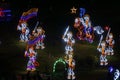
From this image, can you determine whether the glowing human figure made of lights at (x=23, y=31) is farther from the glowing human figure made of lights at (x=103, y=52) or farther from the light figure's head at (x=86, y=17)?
the glowing human figure made of lights at (x=103, y=52)

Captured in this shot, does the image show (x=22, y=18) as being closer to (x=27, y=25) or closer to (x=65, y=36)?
(x=27, y=25)

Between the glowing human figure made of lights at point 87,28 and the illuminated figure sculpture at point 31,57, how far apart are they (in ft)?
9.31

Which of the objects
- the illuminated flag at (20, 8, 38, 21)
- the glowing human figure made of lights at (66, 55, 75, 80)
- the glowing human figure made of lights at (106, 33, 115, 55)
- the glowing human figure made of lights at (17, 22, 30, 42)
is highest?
the illuminated flag at (20, 8, 38, 21)

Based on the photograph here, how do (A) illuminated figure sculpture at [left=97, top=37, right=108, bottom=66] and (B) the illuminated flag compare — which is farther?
(A) illuminated figure sculpture at [left=97, top=37, right=108, bottom=66]

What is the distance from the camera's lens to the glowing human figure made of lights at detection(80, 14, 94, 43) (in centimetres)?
1925

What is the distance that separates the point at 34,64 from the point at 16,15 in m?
2.76

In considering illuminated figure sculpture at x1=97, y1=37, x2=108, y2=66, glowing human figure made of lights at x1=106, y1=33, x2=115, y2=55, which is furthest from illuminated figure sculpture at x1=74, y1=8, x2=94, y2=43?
glowing human figure made of lights at x1=106, y1=33, x2=115, y2=55

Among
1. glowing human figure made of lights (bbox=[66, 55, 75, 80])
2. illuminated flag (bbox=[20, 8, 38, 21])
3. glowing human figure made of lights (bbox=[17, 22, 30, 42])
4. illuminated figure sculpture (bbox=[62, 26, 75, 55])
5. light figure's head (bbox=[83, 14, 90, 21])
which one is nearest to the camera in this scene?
glowing human figure made of lights (bbox=[66, 55, 75, 80])

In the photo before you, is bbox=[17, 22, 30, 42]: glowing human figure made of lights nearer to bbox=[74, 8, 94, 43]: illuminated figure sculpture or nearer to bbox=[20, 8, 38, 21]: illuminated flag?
bbox=[20, 8, 38, 21]: illuminated flag

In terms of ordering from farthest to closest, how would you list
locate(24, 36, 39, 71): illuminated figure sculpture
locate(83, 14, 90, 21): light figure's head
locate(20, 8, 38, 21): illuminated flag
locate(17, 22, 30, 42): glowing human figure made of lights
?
1. locate(83, 14, 90, 21): light figure's head
2. locate(20, 8, 38, 21): illuminated flag
3. locate(17, 22, 30, 42): glowing human figure made of lights
4. locate(24, 36, 39, 71): illuminated figure sculpture

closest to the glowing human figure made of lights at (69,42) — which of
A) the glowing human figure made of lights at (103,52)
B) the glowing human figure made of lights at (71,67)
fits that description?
the glowing human figure made of lights at (71,67)

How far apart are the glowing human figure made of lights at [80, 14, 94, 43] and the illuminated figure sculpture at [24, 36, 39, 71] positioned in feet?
9.31

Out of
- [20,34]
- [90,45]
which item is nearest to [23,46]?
[20,34]

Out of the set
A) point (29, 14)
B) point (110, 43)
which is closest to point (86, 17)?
point (110, 43)
